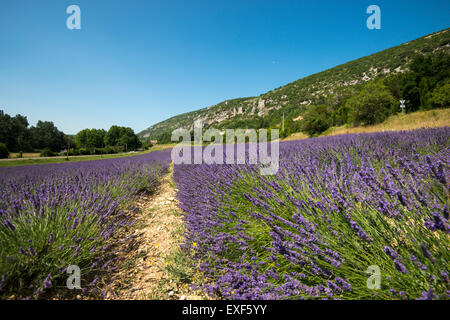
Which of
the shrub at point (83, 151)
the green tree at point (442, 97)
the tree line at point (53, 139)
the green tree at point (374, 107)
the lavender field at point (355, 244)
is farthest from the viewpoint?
the tree line at point (53, 139)

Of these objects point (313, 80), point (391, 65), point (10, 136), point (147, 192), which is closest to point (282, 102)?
point (313, 80)

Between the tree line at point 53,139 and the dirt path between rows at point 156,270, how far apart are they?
135ft

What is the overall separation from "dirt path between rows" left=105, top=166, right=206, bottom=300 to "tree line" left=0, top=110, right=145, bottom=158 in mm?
41158

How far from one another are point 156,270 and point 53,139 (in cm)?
6478

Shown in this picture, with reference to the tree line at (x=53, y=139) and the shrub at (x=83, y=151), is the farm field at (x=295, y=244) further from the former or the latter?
the tree line at (x=53, y=139)

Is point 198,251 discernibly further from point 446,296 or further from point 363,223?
point 446,296

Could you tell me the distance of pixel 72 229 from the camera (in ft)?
4.46

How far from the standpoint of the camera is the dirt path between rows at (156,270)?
4.30 ft

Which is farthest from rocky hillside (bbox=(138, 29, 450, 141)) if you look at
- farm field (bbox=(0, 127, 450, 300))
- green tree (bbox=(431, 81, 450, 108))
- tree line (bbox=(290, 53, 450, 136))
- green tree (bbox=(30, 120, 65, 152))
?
green tree (bbox=(30, 120, 65, 152))

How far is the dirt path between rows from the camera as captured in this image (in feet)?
4.30

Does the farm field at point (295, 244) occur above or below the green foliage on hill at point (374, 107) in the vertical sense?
below

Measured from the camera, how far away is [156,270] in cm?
156

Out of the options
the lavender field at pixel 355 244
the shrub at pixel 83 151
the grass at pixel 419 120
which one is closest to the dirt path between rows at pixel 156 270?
the lavender field at pixel 355 244

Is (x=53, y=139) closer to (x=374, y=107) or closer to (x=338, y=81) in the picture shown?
(x=374, y=107)
